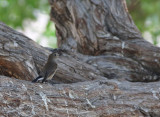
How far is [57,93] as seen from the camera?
3.63 metres

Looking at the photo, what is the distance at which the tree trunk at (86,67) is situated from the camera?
11.5ft

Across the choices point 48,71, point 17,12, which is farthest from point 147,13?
point 48,71

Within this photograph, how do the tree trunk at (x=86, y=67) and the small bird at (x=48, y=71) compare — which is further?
the small bird at (x=48, y=71)

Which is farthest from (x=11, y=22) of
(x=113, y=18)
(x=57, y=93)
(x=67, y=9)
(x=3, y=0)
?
(x=57, y=93)

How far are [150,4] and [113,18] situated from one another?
3123 millimetres

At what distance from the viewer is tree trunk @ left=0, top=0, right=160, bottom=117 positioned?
137 inches

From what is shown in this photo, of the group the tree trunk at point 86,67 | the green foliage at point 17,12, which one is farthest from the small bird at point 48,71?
the green foliage at point 17,12

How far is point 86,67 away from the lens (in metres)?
4.96

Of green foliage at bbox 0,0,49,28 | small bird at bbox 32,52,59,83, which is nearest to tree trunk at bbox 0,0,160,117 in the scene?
small bird at bbox 32,52,59,83

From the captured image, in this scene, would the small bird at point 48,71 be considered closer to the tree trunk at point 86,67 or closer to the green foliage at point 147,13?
the tree trunk at point 86,67

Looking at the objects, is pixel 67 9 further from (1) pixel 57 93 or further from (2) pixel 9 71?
(1) pixel 57 93

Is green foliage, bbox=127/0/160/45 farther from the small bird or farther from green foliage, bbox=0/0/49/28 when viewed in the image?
the small bird

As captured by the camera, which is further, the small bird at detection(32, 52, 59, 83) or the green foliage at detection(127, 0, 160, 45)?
the green foliage at detection(127, 0, 160, 45)

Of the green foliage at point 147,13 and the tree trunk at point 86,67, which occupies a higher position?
the green foliage at point 147,13
